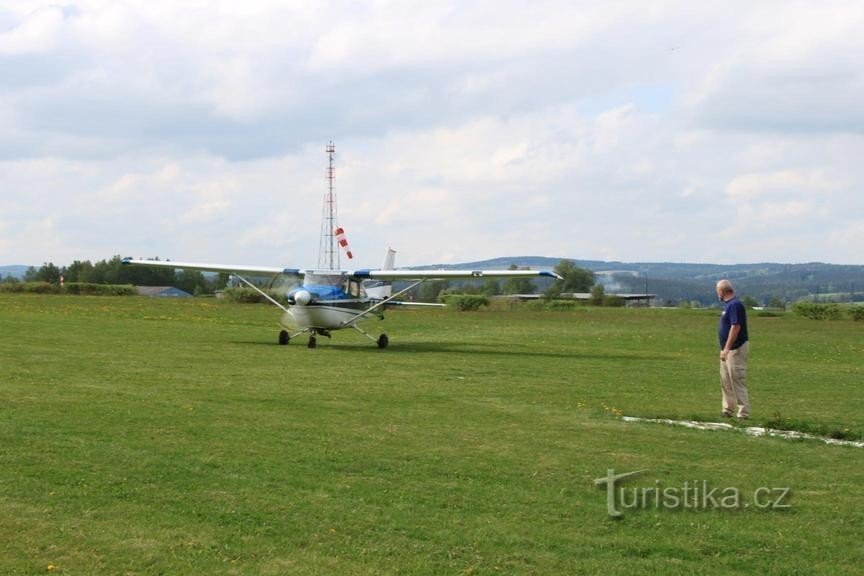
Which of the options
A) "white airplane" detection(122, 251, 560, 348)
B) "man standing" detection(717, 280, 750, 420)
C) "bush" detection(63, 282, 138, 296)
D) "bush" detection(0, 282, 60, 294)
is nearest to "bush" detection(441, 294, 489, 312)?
"bush" detection(63, 282, 138, 296)

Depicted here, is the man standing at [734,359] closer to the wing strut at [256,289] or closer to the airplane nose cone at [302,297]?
the airplane nose cone at [302,297]

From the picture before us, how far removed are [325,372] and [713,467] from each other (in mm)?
10246

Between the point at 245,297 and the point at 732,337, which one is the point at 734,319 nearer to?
the point at 732,337

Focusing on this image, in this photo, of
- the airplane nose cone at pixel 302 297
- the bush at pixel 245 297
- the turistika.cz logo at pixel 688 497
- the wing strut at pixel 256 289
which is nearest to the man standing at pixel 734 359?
the turistika.cz logo at pixel 688 497

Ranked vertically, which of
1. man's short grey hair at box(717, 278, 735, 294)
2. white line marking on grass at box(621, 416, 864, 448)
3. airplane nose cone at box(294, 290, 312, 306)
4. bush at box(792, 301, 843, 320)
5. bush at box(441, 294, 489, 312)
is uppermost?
man's short grey hair at box(717, 278, 735, 294)

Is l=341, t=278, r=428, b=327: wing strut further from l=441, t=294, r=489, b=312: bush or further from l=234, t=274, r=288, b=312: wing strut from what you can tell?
l=441, t=294, r=489, b=312: bush

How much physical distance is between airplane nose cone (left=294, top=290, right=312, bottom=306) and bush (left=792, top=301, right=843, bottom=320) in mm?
45497

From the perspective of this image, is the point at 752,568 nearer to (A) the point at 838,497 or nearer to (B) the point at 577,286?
(A) the point at 838,497

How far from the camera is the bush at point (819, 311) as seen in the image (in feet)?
205

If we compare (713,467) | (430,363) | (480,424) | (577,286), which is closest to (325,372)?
(430,363)

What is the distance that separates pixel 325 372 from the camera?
61.4 feet

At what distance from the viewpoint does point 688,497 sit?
27.2ft

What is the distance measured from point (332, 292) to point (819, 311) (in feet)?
148

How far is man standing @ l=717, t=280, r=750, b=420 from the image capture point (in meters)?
13.6
